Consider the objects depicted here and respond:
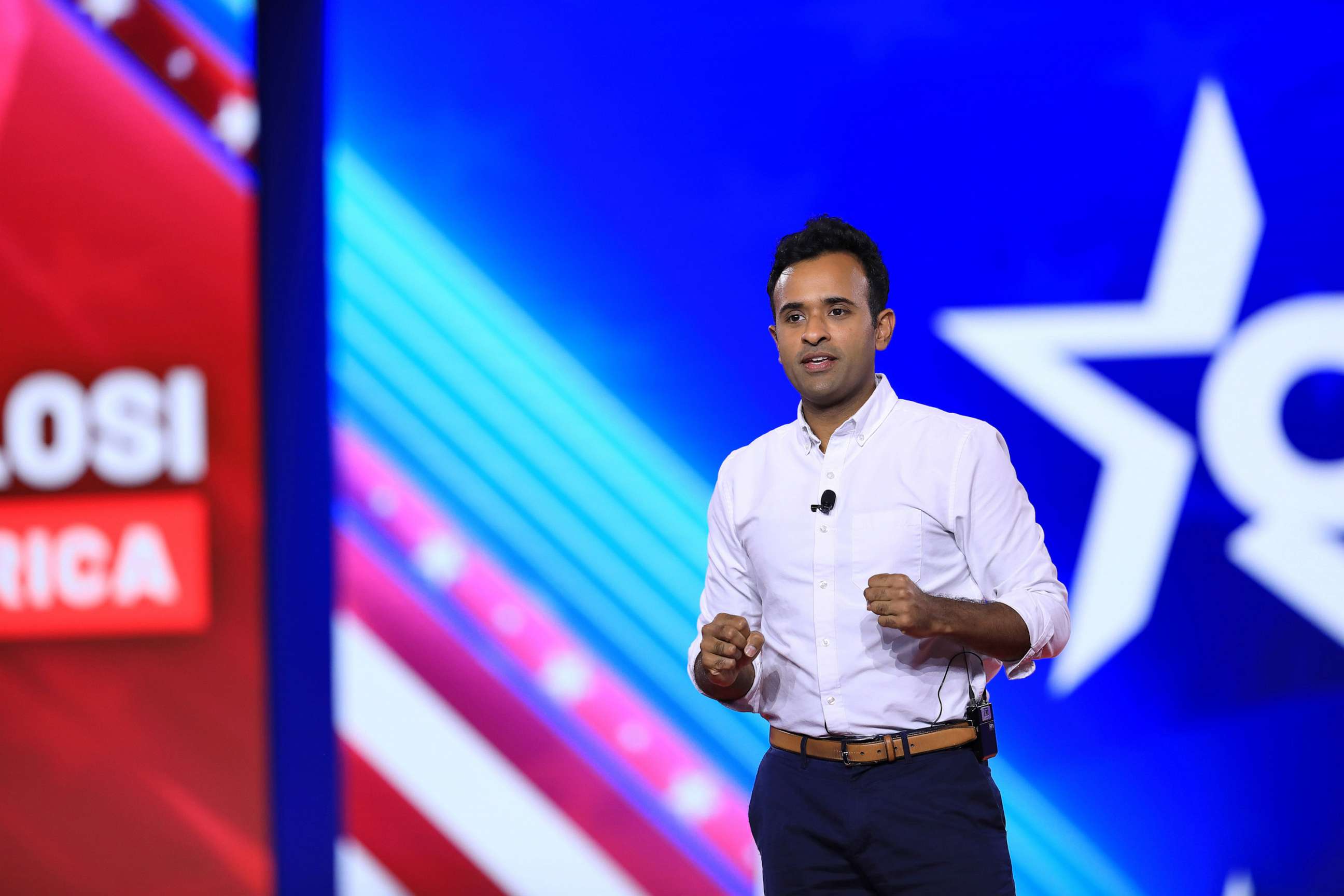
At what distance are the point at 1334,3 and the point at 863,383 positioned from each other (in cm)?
188

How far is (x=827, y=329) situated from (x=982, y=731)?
68 cm

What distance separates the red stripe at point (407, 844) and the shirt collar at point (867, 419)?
63.8 inches

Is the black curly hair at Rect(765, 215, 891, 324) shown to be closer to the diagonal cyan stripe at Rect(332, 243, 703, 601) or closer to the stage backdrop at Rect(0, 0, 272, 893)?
the diagonal cyan stripe at Rect(332, 243, 703, 601)

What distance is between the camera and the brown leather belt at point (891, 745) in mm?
1744

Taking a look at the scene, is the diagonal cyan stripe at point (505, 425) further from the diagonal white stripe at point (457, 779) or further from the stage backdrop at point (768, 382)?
the diagonal white stripe at point (457, 779)

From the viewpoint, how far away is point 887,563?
181 cm

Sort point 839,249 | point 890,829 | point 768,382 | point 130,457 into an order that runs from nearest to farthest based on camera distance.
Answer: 1. point 890,829
2. point 839,249
3. point 768,382
4. point 130,457

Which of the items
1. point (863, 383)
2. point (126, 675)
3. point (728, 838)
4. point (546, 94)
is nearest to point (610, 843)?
point (728, 838)

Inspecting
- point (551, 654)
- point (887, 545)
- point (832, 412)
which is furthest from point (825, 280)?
point (551, 654)

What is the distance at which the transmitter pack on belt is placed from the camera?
5.90ft

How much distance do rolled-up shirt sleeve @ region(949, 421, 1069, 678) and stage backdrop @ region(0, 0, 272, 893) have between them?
192cm

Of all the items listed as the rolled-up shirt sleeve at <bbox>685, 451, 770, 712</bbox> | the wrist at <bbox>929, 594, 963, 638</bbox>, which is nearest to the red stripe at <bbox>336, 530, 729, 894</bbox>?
the rolled-up shirt sleeve at <bbox>685, 451, 770, 712</bbox>

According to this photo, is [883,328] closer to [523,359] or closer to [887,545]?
[887,545]

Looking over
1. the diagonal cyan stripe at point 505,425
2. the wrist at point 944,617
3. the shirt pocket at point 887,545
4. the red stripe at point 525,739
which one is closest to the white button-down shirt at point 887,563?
the shirt pocket at point 887,545
